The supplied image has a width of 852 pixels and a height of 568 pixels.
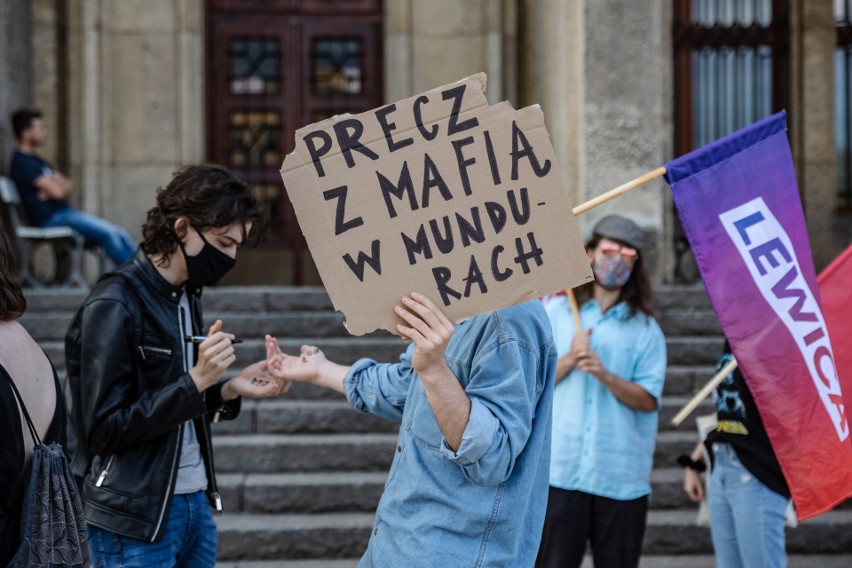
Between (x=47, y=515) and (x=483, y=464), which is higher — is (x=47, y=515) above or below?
below

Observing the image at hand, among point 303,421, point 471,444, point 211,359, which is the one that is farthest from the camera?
point 303,421

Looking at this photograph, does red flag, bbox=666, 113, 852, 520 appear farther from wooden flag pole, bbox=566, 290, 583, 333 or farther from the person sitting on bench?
the person sitting on bench

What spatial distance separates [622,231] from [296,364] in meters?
1.72

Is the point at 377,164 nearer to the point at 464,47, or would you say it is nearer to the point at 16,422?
the point at 16,422

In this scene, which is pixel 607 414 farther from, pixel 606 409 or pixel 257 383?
pixel 257 383

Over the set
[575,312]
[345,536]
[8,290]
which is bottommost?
[345,536]

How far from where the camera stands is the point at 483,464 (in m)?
2.40

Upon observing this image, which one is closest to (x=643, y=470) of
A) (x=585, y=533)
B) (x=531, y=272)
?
(x=585, y=533)

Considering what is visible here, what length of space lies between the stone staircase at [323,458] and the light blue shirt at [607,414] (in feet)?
5.89

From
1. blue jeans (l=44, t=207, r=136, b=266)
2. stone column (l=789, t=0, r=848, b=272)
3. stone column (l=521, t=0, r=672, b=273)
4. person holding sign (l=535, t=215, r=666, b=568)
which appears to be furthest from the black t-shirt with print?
stone column (l=789, t=0, r=848, b=272)

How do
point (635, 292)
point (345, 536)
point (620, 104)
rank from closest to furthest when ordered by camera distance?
point (635, 292)
point (345, 536)
point (620, 104)

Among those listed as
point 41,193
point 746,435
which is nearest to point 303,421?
point 746,435

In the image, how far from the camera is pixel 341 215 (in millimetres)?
2580

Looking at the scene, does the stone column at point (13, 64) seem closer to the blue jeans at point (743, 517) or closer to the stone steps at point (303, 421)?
the stone steps at point (303, 421)
